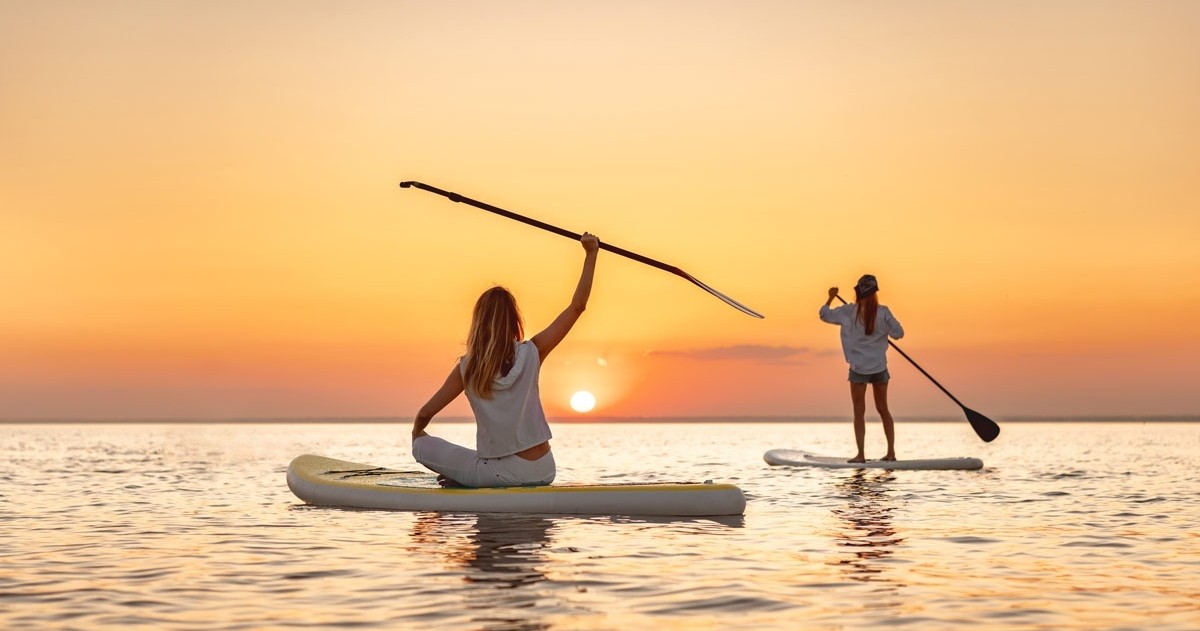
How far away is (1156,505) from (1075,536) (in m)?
2.72

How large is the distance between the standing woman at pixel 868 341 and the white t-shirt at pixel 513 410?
7.12 metres

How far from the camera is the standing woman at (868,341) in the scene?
14.9 m

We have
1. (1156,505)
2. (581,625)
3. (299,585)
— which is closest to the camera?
(581,625)

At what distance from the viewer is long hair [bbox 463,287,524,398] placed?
8.29 meters

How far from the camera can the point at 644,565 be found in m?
6.29

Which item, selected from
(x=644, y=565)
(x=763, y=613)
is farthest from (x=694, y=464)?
(x=763, y=613)

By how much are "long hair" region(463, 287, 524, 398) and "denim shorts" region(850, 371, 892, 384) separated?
304 inches

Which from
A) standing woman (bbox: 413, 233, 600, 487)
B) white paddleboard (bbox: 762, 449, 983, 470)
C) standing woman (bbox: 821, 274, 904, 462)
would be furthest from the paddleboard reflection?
standing woman (bbox: 821, 274, 904, 462)

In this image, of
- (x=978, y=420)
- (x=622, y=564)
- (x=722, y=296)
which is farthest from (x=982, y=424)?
(x=622, y=564)

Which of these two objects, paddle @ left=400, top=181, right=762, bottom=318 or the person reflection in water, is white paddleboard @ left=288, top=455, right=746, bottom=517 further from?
paddle @ left=400, top=181, right=762, bottom=318

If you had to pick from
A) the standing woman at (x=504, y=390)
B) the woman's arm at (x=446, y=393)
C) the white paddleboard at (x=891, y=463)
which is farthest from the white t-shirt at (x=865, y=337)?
the woman's arm at (x=446, y=393)

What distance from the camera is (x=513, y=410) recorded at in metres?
8.54

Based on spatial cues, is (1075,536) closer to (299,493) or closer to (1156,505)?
(1156,505)

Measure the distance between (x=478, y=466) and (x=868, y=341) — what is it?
24.3ft
